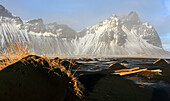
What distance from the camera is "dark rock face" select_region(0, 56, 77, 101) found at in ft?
7.19

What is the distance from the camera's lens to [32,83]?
7.66 feet

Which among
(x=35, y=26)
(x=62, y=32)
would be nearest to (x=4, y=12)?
(x=35, y=26)

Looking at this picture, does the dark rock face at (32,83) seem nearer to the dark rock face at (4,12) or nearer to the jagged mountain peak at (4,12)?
the jagged mountain peak at (4,12)

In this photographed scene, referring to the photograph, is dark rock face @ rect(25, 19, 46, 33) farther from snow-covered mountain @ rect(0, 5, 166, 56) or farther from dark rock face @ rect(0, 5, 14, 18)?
dark rock face @ rect(0, 5, 14, 18)

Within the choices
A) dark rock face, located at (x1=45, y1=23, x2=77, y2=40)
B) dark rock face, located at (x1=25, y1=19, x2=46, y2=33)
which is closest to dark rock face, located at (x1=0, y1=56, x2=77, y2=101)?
dark rock face, located at (x1=25, y1=19, x2=46, y2=33)

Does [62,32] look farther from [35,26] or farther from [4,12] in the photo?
[4,12]

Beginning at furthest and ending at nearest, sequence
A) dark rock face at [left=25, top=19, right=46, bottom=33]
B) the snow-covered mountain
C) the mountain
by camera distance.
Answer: the mountain → dark rock face at [left=25, top=19, right=46, bottom=33] → the snow-covered mountain

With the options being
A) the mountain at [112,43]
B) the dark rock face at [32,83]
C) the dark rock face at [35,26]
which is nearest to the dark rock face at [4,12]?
the dark rock face at [35,26]

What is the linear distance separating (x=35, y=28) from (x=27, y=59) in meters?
177

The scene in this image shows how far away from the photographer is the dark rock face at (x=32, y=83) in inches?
86.3

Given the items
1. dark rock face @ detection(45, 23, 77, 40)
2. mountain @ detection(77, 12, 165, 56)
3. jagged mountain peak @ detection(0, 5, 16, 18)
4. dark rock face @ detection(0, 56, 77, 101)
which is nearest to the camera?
dark rock face @ detection(0, 56, 77, 101)

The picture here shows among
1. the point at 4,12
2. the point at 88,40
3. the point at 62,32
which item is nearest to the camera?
the point at 4,12

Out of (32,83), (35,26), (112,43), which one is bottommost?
(32,83)

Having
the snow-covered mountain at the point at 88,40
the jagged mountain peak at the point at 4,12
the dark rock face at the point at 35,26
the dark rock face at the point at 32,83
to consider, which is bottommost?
the dark rock face at the point at 32,83
